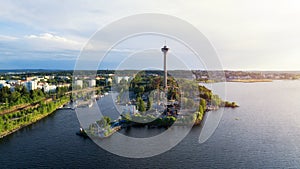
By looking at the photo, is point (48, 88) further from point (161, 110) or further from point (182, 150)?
point (182, 150)

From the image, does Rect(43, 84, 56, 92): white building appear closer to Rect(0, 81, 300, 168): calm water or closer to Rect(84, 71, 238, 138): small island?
Rect(84, 71, 238, 138): small island

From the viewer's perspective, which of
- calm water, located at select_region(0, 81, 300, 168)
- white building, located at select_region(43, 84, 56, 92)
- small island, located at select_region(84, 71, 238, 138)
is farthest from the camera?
white building, located at select_region(43, 84, 56, 92)

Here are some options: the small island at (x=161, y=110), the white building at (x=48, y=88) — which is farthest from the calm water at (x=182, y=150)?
the white building at (x=48, y=88)

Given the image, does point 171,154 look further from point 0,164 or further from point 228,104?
point 228,104

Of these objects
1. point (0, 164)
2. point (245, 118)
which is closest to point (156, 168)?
point (0, 164)

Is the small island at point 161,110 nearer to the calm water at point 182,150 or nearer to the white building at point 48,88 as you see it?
the calm water at point 182,150

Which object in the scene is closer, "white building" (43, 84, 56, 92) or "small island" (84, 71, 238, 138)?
"small island" (84, 71, 238, 138)

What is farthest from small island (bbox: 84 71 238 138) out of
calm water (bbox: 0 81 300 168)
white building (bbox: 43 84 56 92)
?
white building (bbox: 43 84 56 92)

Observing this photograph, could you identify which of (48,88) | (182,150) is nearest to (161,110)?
(182,150)

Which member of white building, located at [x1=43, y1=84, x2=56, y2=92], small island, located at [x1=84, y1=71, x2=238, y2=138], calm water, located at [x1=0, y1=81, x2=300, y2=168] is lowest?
calm water, located at [x1=0, y1=81, x2=300, y2=168]

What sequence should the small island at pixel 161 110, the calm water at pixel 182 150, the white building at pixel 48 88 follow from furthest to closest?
the white building at pixel 48 88
the small island at pixel 161 110
the calm water at pixel 182 150

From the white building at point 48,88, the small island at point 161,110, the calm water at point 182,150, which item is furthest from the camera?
the white building at point 48,88
